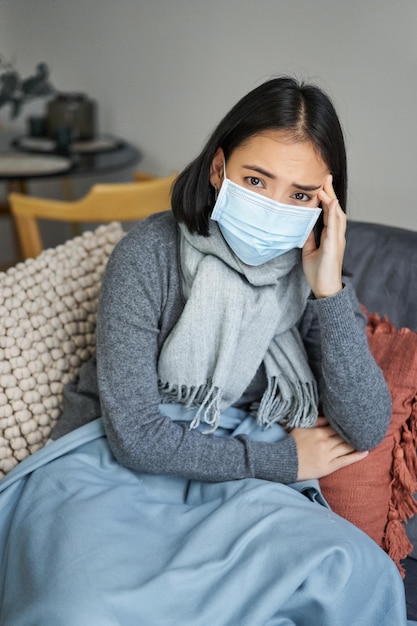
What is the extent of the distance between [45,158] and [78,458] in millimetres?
1644

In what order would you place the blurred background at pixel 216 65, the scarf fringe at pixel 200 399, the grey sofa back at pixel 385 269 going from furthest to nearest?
the blurred background at pixel 216 65
the grey sofa back at pixel 385 269
the scarf fringe at pixel 200 399

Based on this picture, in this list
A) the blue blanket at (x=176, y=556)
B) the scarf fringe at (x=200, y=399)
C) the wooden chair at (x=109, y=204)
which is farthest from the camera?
the wooden chair at (x=109, y=204)

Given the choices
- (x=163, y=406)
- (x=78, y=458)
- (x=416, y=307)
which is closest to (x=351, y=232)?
(x=416, y=307)

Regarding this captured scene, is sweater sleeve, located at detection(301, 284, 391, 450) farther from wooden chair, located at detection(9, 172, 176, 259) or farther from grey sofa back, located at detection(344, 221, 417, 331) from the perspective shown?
wooden chair, located at detection(9, 172, 176, 259)

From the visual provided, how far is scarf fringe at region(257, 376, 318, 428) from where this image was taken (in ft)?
4.21

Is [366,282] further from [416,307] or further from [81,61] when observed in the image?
[81,61]

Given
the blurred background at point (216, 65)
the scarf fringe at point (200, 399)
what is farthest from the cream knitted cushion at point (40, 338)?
the blurred background at point (216, 65)

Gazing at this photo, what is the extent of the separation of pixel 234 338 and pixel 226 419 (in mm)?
173

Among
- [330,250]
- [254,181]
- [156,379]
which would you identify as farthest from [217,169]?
[156,379]

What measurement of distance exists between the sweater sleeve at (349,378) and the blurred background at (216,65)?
21.0 inches

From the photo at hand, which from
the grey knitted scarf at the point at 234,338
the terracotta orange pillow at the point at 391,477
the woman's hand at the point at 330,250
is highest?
the woman's hand at the point at 330,250

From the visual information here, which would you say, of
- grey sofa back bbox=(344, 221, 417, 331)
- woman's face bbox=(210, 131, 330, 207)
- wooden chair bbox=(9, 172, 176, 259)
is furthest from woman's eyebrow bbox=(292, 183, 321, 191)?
wooden chair bbox=(9, 172, 176, 259)

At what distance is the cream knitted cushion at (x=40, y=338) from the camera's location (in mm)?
1312

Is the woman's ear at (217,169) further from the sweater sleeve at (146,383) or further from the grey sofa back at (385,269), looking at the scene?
the grey sofa back at (385,269)
